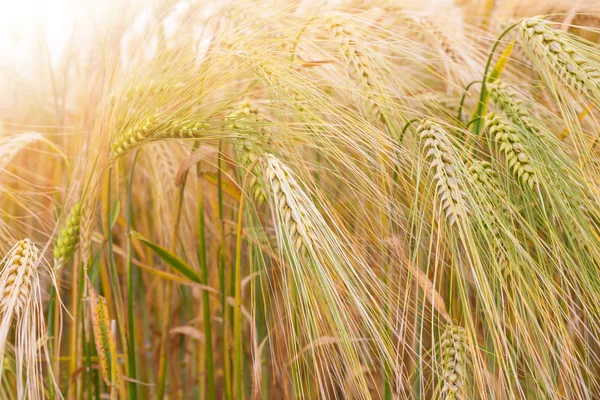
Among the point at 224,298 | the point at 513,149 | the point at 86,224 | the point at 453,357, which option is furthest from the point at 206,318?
the point at 513,149

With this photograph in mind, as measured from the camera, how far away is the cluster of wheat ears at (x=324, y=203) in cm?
55

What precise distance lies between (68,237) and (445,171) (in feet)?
1.40

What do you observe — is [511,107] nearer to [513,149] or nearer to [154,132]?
[513,149]

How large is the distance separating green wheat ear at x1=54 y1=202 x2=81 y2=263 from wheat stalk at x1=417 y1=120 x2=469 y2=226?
40 centimetres

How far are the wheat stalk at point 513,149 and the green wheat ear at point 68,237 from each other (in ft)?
1.59

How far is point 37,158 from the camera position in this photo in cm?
103

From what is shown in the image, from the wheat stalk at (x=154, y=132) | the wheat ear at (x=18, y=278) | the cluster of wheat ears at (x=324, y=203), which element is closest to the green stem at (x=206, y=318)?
the cluster of wheat ears at (x=324, y=203)

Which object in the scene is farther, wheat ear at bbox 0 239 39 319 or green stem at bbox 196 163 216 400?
green stem at bbox 196 163 216 400

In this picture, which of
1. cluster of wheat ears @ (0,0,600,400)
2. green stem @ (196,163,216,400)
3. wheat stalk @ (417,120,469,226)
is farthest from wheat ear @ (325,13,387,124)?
green stem @ (196,163,216,400)

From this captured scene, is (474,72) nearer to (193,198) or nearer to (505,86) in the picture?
(505,86)

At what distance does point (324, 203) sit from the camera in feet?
2.14

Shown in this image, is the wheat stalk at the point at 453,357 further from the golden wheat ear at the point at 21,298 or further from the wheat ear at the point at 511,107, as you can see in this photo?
the golden wheat ear at the point at 21,298

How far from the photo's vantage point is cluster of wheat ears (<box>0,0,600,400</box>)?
55 centimetres

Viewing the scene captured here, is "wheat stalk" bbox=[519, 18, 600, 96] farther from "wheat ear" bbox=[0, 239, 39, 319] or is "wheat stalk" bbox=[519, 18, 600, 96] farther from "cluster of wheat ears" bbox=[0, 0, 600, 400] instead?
"wheat ear" bbox=[0, 239, 39, 319]
